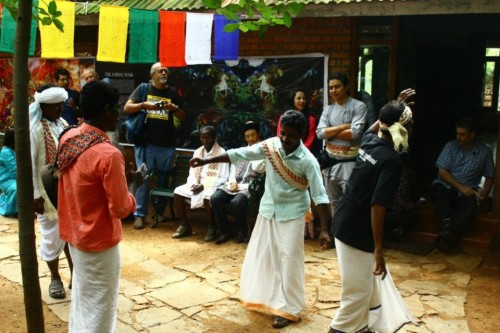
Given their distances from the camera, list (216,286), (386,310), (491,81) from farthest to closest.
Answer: (491,81) < (216,286) < (386,310)

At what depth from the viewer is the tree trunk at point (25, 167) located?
261 cm

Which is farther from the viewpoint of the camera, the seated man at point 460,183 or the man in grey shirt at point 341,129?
the seated man at point 460,183

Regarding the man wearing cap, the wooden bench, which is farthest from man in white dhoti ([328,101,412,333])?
the man wearing cap

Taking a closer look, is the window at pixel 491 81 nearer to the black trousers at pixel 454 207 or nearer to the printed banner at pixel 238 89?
the printed banner at pixel 238 89

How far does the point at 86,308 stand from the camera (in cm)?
342

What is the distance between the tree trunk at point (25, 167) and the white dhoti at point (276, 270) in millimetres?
2254

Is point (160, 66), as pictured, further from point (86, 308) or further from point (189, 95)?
point (86, 308)

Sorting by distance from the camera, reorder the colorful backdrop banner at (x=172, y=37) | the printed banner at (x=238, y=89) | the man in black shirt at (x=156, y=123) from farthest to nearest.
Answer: the printed banner at (x=238, y=89) → the man in black shirt at (x=156, y=123) → the colorful backdrop banner at (x=172, y=37)

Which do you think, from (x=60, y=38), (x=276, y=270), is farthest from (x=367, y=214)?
(x=60, y=38)

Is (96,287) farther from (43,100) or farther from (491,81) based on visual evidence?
(491,81)

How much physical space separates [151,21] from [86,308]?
492 centimetres

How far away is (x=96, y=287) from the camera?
3.38 metres

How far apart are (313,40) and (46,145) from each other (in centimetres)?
426

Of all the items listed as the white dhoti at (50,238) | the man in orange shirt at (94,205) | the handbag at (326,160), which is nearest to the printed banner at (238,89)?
the handbag at (326,160)
